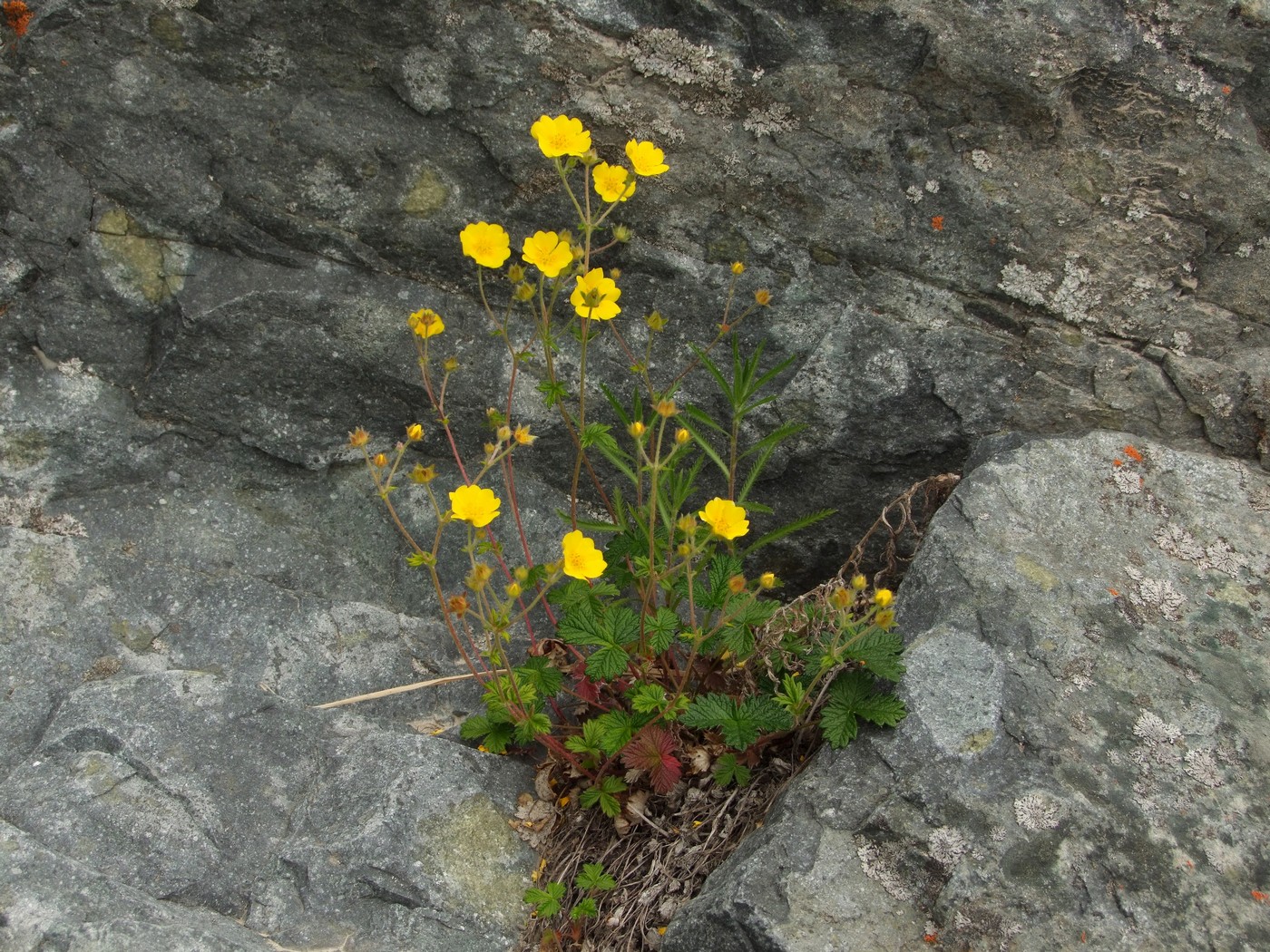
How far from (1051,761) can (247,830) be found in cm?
197

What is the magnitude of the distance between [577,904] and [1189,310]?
2.57 m

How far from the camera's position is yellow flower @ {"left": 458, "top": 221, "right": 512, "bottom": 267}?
2.96 metres

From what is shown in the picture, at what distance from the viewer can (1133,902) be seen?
2193mm

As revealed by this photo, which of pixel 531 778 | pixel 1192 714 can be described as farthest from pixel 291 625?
pixel 1192 714

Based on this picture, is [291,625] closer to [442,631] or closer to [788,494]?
[442,631]

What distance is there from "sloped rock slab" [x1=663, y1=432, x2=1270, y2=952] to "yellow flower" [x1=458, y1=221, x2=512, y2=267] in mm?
1478

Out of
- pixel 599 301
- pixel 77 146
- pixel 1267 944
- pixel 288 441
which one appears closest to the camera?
pixel 1267 944

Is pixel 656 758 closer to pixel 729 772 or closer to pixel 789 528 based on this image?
Answer: pixel 729 772

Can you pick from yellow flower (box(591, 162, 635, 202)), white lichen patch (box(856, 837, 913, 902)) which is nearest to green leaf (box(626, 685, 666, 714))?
white lichen patch (box(856, 837, 913, 902))

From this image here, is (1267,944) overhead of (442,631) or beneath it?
overhead

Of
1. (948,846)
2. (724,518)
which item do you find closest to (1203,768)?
(948,846)

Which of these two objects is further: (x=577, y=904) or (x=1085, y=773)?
(x=577, y=904)

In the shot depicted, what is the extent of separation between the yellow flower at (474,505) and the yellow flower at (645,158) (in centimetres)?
103

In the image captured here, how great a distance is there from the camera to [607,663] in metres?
2.66
